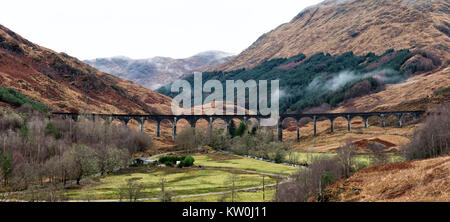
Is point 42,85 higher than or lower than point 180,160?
higher

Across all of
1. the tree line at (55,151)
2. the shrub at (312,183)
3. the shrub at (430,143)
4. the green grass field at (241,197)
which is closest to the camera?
the shrub at (312,183)

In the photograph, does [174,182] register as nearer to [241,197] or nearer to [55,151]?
[241,197]

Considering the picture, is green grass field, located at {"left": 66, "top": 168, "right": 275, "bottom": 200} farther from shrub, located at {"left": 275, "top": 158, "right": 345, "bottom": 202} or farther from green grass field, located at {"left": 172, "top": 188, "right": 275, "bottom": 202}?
shrub, located at {"left": 275, "top": 158, "right": 345, "bottom": 202}

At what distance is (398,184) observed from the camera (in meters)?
37.0

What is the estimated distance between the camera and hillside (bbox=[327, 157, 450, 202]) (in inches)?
1217

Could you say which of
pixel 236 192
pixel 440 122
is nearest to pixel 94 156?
pixel 236 192

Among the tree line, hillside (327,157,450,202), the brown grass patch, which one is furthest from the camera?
the tree line

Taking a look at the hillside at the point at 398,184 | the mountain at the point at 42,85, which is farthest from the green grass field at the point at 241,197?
the mountain at the point at 42,85

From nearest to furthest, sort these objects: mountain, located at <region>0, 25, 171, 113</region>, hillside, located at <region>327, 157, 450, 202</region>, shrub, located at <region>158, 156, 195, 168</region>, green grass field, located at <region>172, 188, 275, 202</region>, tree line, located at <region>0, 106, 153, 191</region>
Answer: hillside, located at <region>327, 157, 450, 202</region>, green grass field, located at <region>172, 188, 275, 202</region>, tree line, located at <region>0, 106, 153, 191</region>, shrub, located at <region>158, 156, 195, 168</region>, mountain, located at <region>0, 25, 171, 113</region>

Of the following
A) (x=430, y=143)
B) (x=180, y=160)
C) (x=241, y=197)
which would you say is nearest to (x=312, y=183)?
(x=241, y=197)

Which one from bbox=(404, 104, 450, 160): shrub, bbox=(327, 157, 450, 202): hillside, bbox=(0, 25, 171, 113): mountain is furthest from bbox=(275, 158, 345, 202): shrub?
bbox=(0, 25, 171, 113): mountain

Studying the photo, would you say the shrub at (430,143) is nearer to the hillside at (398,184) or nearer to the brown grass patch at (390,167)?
the brown grass patch at (390,167)

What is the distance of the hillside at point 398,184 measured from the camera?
30905 millimetres
